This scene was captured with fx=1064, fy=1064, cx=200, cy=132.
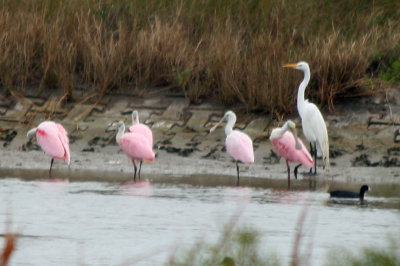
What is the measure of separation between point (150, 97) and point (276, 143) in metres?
3.44

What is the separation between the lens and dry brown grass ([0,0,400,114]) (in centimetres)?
1530

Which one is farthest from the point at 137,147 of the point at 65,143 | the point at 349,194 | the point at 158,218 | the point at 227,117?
the point at 158,218

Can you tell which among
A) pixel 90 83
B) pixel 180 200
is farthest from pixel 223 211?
pixel 90 83

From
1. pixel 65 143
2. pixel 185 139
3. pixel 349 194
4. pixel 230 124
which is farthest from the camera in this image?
pixel 185 139

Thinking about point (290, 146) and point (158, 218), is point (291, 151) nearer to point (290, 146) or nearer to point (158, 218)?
point (290, 146)

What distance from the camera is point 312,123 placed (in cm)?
1370

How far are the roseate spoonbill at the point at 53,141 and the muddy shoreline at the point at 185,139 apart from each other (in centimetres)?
27

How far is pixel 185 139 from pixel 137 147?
1791 millimetres

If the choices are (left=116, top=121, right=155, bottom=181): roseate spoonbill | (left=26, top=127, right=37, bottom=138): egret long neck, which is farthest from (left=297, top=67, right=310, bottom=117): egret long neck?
(left=26, top=127, right=37, bottom=138): egret long neck

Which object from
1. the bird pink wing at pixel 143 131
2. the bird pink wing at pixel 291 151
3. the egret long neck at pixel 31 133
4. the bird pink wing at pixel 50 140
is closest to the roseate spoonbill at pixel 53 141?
the bird pink wing at pixel 50 140

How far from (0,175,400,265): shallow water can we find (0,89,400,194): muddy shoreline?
1355mm

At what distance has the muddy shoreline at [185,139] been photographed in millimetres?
13484

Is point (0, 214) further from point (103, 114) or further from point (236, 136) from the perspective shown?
point (103, 114)

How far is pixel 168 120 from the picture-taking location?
15.5 m
